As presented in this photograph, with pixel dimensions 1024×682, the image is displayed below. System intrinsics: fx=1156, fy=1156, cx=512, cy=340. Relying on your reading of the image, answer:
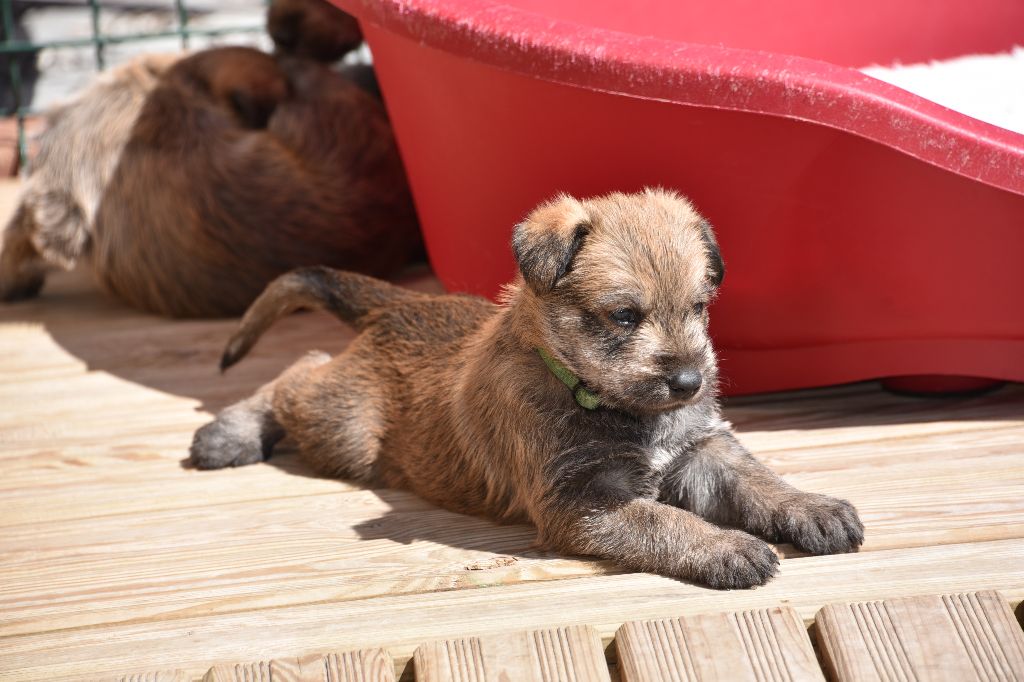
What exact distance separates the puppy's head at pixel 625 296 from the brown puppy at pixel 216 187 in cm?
210

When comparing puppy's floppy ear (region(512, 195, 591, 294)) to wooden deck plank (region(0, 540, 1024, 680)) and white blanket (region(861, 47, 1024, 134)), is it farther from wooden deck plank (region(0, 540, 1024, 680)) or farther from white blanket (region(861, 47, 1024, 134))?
white blanket (region(861, 47, 1024, 134))

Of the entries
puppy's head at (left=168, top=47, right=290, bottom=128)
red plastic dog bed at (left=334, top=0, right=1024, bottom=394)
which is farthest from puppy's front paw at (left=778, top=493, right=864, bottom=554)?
puppy's head at (left=168, top=47, right=290, bottom=128)

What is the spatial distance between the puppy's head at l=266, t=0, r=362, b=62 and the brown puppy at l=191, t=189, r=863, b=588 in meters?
2.49

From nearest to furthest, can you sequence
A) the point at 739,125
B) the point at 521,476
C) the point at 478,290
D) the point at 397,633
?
the point at 397,633 → the point at 521,476 → the point at 739,125 → the point at 478,290

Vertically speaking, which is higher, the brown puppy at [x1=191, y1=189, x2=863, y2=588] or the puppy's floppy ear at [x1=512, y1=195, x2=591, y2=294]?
the puppy's floppy ear at [x1=512, y1=195, x2=591, y2=294]

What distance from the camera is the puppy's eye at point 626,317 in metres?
2.45

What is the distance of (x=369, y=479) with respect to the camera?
3131 millimetres

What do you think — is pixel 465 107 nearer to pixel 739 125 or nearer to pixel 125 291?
pixel 739 125

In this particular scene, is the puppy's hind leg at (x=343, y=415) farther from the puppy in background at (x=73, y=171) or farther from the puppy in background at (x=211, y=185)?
the puppy in background at (x=73, y=171)

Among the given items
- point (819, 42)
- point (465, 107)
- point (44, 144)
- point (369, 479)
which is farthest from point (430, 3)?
point (44, 144)

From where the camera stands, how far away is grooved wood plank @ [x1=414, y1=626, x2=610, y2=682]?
216 centimetres

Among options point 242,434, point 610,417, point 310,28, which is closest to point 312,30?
point 310,28

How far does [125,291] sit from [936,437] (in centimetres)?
318

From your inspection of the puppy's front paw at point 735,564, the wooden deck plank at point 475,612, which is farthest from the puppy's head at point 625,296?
the wooden deck plank at point 475,612
